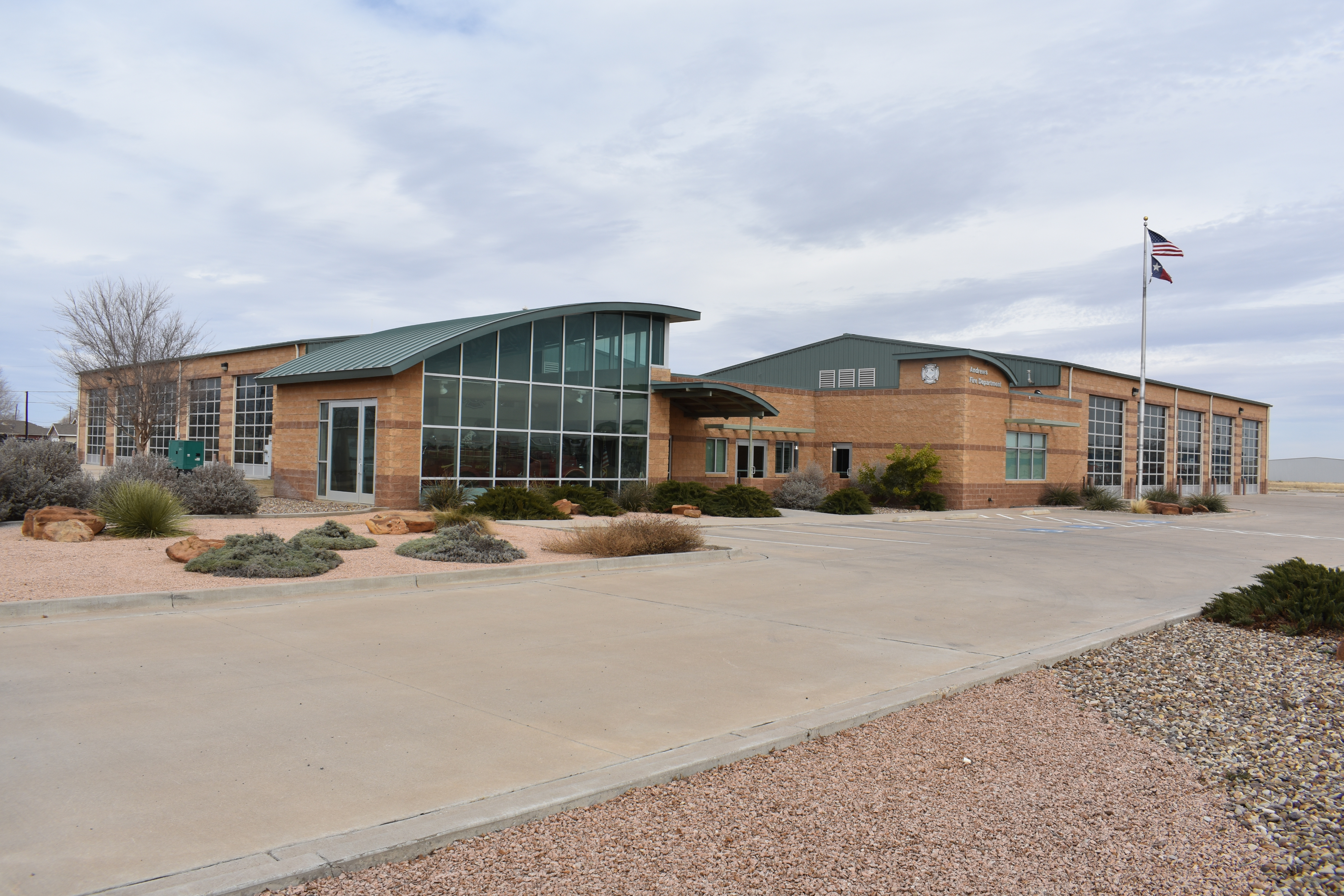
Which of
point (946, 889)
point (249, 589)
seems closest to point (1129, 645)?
point (946, 889)

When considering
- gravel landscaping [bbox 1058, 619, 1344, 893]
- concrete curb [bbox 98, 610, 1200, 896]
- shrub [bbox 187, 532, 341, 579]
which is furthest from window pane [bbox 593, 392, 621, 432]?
concrete curb [bbox 98, 610, 1200, 896]

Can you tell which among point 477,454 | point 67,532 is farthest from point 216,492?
point 477,454

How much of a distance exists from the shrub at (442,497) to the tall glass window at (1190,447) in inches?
1737

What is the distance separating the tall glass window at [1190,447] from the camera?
2067 inches

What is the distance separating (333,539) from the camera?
1372 cm

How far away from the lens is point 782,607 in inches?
416

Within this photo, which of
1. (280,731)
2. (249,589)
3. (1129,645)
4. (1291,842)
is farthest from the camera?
(249,589)

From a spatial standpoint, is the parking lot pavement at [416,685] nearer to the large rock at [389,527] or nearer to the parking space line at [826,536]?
the large rock at [389,527]

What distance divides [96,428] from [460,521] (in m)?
37.7

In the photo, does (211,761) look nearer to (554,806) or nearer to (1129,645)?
(554,806)

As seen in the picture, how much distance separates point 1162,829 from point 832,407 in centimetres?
3371

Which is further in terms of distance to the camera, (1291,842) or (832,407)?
(832,407)

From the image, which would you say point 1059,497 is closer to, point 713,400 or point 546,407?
point 713,400

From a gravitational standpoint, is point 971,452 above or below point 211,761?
above
